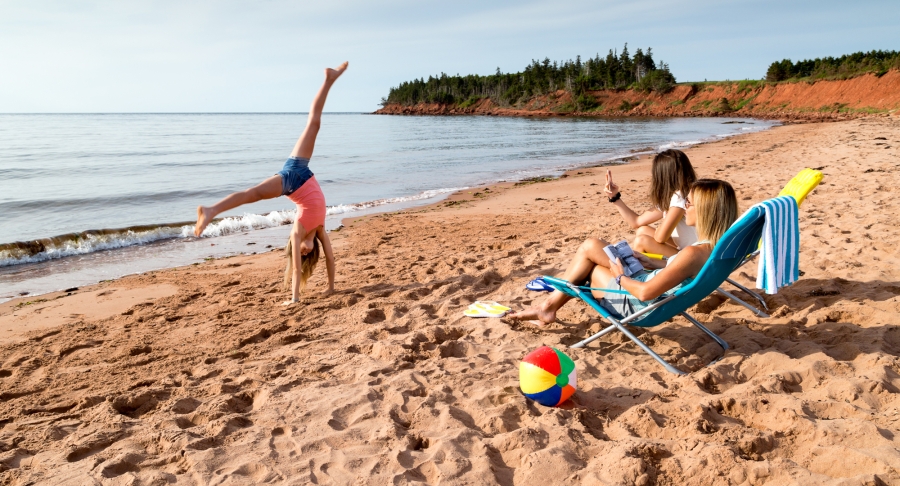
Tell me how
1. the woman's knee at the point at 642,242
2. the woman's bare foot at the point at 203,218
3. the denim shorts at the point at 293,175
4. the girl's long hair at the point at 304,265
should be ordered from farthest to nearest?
the girl's long hair at the point at 304,265 → the denim shorts at the point at 293,175 → the woman's knee at the point at 642,242 → the woman's bare foot at the point at 203,218

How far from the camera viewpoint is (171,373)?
3.77 m

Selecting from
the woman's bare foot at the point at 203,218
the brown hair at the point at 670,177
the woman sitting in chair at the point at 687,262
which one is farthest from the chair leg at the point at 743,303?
the woman's bare foot at the point at 203,218

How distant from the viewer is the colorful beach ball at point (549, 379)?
3.13 metres

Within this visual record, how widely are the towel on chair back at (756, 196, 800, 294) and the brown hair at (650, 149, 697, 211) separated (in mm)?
1280

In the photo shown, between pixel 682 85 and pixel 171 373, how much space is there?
273 ft

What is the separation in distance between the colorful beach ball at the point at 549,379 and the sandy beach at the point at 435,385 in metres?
→ 0.09

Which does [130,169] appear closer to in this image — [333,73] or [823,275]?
[333,73]

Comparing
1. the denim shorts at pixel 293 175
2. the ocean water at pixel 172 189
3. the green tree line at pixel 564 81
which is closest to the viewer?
the denim shorts at pixel 293 175

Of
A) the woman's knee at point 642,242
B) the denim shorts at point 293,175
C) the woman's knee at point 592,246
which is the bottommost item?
the woman's knee at point 642,242

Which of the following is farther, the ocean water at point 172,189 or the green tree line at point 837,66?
the green tree line at point 837,66

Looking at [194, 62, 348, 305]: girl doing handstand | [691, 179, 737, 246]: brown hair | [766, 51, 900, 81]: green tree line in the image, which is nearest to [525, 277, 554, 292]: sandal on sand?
[691, 179, 737, 246]: brown hair

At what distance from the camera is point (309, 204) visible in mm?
5309

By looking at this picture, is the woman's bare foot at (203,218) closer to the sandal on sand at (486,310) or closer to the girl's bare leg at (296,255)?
the girl's bare leg at (296,255)

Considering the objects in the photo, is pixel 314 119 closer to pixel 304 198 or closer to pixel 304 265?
pixel 304 198
